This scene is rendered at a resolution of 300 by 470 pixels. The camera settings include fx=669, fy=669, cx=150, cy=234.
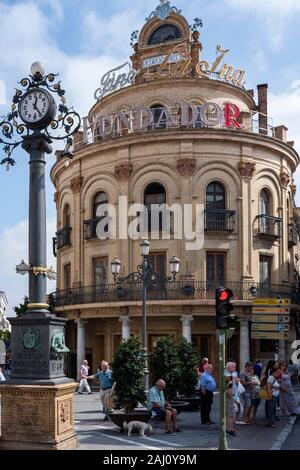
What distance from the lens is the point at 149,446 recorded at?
46.8 feet

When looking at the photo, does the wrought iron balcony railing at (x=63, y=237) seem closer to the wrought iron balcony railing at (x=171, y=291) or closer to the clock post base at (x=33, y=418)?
the wrought iron balcony railing at (x=171, y=291)

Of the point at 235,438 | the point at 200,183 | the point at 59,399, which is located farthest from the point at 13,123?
the point at 200,183

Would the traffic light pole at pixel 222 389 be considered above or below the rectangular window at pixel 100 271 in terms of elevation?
below

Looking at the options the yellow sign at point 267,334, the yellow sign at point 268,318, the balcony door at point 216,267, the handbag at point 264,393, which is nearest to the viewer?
the handbag at point 264,393

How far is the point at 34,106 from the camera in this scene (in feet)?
44.1

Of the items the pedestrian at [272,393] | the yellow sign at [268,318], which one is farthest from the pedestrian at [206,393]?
the yellow sign at [268,318]

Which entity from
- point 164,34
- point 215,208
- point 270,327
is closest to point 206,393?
point 270,327

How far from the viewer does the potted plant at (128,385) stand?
16250mm

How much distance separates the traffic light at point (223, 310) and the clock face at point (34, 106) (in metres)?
5.00

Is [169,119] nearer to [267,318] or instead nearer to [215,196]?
[215,196]

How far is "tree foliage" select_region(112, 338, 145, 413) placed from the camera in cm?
1655

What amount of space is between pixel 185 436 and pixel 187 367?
578 centimetres

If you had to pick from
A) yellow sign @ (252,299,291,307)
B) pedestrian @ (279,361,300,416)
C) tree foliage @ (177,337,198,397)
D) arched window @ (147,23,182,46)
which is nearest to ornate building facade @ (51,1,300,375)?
arched window @ (147,23,182,46)

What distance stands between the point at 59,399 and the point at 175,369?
774cm
